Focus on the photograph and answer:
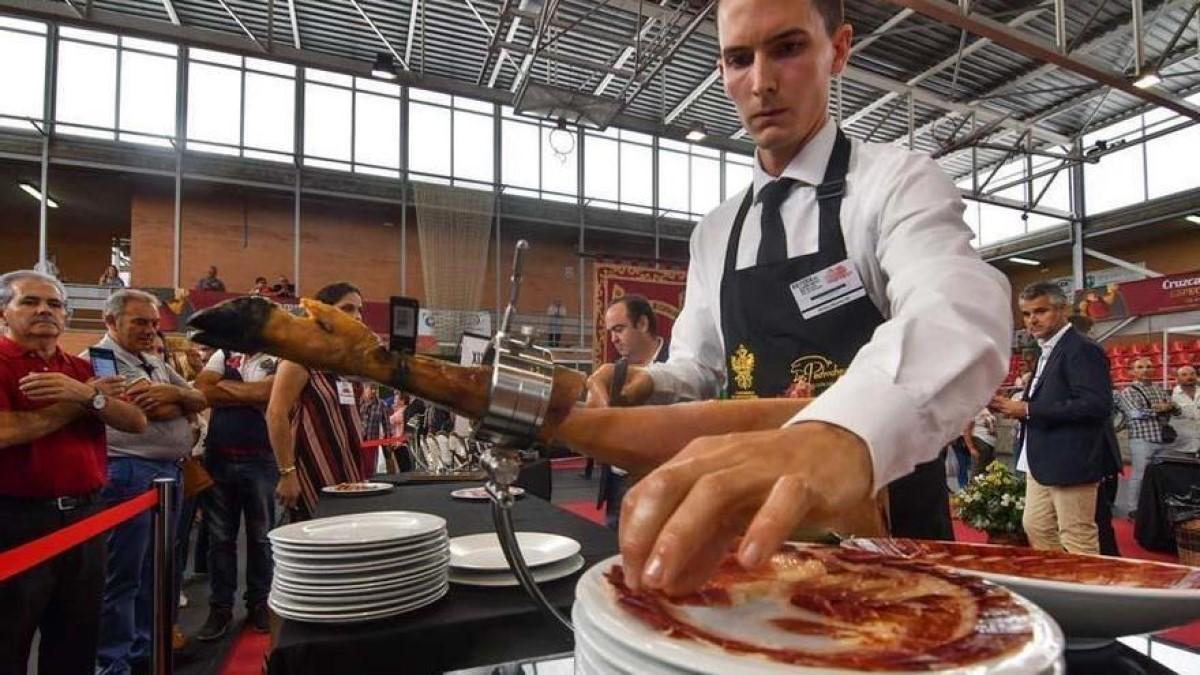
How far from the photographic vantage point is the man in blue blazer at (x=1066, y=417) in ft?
9.87

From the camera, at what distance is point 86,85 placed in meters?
10.7

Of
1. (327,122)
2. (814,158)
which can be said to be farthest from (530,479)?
(327,122)

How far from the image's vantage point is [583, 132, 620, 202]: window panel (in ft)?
45.7

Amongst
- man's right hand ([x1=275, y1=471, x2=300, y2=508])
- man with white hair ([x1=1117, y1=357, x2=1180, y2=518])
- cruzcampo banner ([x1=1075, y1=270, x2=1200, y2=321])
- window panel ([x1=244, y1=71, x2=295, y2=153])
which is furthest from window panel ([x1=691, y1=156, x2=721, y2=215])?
man's right hand ([x1=275, y1=471, x2=300, y2=508])

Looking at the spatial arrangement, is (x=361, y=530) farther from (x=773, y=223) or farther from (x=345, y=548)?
(x=773, y=223)

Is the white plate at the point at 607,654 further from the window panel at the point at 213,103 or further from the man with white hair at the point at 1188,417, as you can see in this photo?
the window panel at the point at 213,103

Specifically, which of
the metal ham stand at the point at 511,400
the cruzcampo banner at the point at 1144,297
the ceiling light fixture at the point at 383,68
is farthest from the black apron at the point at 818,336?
the cruzcampo banner at the point at 1144,297

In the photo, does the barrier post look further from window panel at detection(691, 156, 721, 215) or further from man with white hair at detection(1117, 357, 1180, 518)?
window panel at detection(691, 156, 721, 215)

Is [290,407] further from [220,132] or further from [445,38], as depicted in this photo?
[220,132]

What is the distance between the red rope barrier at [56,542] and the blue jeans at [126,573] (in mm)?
739

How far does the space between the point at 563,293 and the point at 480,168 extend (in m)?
3.15

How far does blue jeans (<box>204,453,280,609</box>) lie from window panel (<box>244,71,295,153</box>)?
10027 mm

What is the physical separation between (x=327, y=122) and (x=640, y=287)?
8.58 meters

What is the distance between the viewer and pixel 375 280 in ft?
42.7
